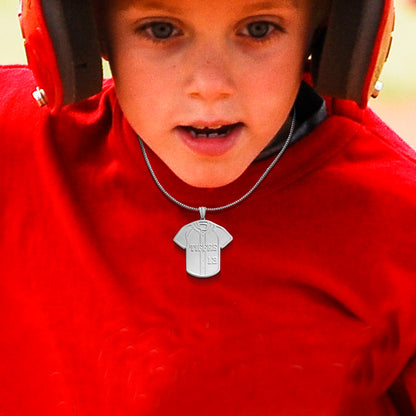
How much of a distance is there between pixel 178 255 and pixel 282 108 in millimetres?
239

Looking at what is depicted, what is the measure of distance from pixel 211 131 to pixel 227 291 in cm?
22

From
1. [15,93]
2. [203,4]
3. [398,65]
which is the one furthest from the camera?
[398,65]

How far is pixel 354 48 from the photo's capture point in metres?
1.03

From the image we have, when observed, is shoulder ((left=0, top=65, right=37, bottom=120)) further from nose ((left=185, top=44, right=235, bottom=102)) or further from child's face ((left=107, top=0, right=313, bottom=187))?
nose ((left=185, top=44, right=235, bottom=102))

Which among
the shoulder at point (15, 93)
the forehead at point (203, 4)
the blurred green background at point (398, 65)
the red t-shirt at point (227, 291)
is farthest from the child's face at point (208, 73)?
the blurred green background at point (398, 65)

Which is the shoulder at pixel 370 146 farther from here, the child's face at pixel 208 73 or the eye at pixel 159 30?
the eye at pixel 159 30

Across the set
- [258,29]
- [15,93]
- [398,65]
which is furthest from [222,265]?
[398,65]

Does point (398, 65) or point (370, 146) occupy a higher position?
point (370, 146)

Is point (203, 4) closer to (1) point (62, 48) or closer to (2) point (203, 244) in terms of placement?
(1) point (62, 48)

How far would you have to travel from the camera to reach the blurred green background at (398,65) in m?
3.34

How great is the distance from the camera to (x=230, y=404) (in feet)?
3.78

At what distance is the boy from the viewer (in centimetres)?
110

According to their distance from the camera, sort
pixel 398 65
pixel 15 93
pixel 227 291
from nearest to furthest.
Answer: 1. pixel 227 291
2. pixel 15 93
3. pixel 398 65

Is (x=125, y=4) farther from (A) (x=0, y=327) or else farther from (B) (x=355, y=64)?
(A) (x=0, y=327)
